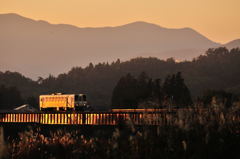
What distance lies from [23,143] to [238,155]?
11.2m

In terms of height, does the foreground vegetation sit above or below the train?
below

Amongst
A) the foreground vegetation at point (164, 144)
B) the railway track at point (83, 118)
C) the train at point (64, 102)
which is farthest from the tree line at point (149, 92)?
the foreground vegetation at point (164, 144)

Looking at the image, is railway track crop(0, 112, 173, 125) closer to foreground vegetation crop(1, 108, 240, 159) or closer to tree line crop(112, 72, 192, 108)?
foreground vegetation crop(1, 108, 240, 159)

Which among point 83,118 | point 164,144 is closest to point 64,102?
point 83,118

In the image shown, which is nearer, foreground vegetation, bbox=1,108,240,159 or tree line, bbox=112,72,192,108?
foreground vegetation, bbox=1,108,240,159

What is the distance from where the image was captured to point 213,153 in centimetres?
2562

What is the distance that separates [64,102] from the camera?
277 feet

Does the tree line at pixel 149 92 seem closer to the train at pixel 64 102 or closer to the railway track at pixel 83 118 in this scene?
the train at pixel 64 102

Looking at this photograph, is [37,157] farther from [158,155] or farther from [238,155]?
[238,155]

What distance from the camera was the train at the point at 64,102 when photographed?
83812 mm

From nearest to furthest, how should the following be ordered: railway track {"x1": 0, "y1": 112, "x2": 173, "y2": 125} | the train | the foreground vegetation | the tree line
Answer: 1. the foreground vegetation
2. railway track {"x1": 0, "y1": 112, "x2": 173, "y2": 125}
3. the train
4. the tree line

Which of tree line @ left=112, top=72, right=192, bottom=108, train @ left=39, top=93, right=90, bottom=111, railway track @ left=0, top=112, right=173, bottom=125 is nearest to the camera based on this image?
railway track @ left=0, top=112, right=173, bottom=125

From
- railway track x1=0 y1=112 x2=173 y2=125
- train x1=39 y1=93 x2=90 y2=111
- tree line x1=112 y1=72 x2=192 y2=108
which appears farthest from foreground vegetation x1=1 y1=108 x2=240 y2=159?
tree line x1=112 y1=72 x2=192 y2=108

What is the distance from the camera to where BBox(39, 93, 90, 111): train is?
83812mm
